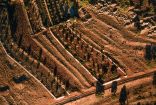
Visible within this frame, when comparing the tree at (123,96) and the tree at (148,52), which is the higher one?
the tree at (148,52)

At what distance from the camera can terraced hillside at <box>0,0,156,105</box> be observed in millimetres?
70375

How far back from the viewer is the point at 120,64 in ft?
231

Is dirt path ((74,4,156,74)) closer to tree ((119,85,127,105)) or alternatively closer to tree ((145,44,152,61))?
tree ((145,44,152,61))

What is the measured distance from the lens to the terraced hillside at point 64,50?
70.4m

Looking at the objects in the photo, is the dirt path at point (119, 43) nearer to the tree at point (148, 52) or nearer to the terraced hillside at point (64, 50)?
the terraced hillside at point (64, 50)

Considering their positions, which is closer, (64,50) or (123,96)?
(123,96)

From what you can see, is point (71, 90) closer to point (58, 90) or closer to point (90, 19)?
point (58, 90)

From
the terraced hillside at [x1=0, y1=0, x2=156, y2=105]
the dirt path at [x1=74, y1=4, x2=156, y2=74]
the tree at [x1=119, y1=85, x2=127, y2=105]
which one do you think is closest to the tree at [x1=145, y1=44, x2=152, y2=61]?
the terraced hillside at [x1=0, y1=0, x2=156, y2=105]

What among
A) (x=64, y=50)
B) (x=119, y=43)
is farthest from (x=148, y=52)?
(x=64, y=50)

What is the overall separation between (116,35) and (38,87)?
7.13 meters

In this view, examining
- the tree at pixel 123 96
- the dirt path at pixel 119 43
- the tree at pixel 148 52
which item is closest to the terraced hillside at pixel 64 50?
the dirt path at pixel 119 43

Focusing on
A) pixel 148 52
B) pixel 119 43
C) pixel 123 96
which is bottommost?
pixel 123 96

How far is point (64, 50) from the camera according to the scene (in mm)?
70625

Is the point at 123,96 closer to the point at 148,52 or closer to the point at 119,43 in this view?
the point at 148,52
